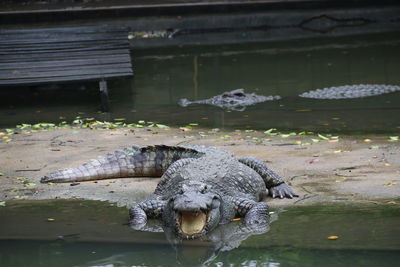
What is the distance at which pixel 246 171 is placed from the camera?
5.79m

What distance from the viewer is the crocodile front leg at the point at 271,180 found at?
5.76 m

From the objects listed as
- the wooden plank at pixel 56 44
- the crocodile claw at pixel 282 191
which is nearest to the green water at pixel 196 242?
the crocodile claw at pixel 282 191

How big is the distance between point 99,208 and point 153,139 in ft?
8.50

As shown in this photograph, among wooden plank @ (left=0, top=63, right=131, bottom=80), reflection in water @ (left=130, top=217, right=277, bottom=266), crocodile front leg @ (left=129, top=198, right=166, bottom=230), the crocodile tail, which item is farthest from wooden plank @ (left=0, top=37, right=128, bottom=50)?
reflection in water @ (left=130, top=217, right=277, bottom=266)

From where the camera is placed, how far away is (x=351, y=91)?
37.0 feet

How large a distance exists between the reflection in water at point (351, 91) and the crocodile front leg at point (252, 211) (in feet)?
20.0

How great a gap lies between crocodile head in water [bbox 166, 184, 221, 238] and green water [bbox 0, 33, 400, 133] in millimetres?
4063

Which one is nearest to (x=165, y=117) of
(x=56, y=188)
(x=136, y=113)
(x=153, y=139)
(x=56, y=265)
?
(x=136, y=113)

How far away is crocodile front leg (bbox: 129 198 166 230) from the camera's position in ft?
17.3

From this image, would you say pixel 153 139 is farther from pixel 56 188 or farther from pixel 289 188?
pixel 289 188

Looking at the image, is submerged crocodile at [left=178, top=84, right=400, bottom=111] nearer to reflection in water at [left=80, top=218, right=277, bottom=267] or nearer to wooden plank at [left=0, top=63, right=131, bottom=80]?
wooden plank at [left=0, top=63, right=131, bottom=80]

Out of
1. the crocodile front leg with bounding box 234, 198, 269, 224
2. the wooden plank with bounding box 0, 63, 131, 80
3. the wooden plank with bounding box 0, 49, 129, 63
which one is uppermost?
the wooden plank with bounding box 0, 49, 129, 63

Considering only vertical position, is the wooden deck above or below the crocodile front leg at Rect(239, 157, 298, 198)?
above

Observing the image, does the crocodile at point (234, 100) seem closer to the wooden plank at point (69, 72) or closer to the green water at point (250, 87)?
the green water at point (250, 87)
